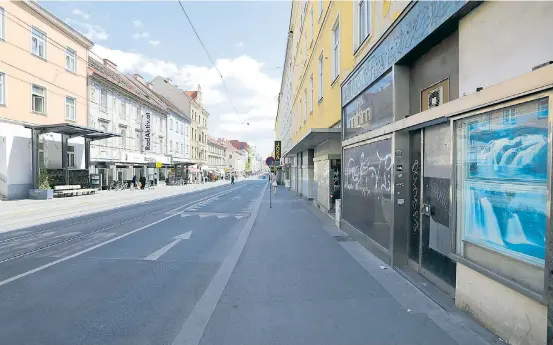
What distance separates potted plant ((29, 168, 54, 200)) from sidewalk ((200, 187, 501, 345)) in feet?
60.5

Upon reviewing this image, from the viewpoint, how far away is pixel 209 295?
4.23 meters

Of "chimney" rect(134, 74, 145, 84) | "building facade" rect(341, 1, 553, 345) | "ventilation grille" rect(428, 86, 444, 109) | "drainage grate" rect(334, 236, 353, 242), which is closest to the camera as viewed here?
"building facade" rect(341, 1, 553, 345)

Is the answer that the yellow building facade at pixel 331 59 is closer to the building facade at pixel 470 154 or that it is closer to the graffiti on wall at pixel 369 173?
the building facade at pixel 470 154

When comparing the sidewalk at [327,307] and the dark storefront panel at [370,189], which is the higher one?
the dark storefront panel at [370,189]

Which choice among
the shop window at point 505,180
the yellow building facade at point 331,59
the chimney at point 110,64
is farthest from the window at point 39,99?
the shop window at point 505,180

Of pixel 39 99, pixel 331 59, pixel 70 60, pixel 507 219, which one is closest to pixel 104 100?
pixel 70 60

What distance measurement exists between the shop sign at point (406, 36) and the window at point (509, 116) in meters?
1.51

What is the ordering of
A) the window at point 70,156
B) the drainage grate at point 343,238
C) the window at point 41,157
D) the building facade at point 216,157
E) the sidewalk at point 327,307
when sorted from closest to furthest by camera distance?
the sidewalk at point 327,307 < the drainage grate at point 343,238 < the window at point 41,157 < the window at point 70,156 < the building facade at point 216,157

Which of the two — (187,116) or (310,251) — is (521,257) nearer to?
(310,251)

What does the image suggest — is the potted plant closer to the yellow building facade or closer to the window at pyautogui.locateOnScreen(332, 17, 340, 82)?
the yellow building facade

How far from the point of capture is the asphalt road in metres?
3.33

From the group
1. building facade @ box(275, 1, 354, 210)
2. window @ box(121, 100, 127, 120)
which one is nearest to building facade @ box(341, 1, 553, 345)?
building facade @ box(275, 1, 354, 210)

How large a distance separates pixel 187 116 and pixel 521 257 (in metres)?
53.6

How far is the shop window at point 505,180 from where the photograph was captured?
269cm
